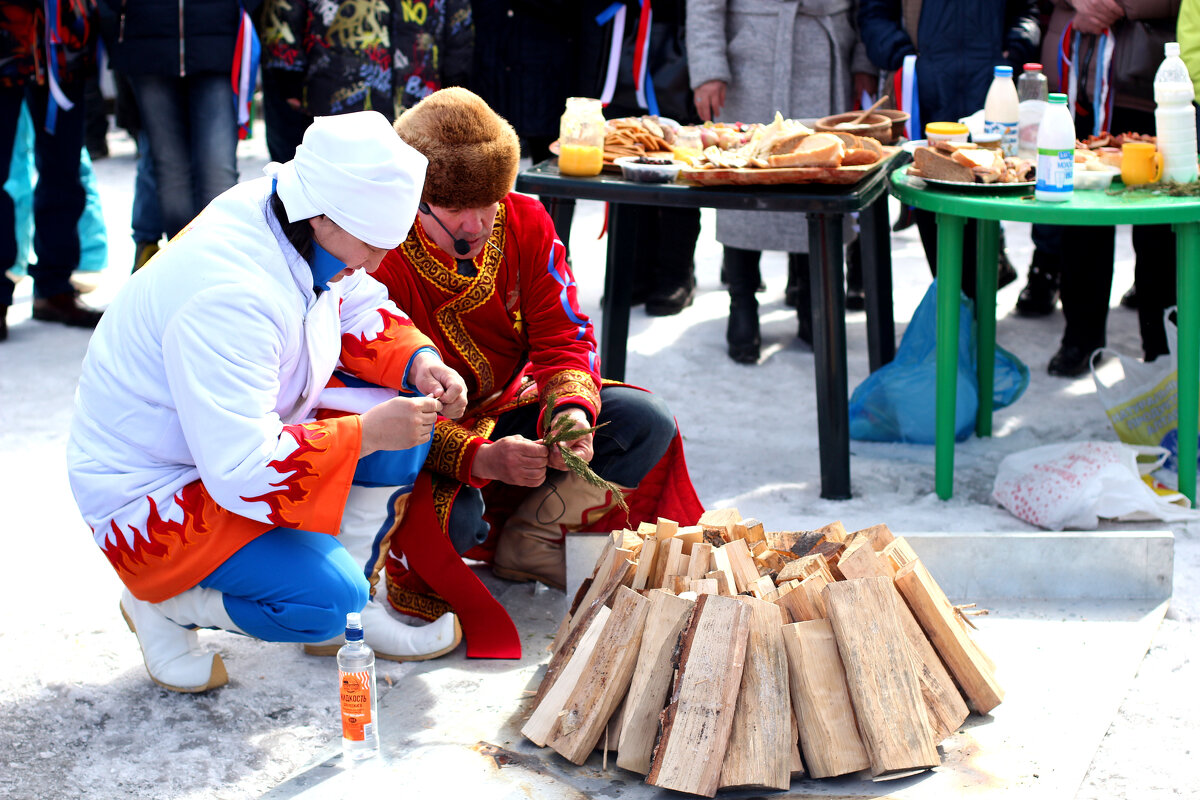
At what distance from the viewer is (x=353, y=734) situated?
2.51 m

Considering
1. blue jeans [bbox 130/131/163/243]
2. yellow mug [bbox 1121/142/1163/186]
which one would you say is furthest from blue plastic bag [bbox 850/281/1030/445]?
blue jeans [bbox 130/131/163/243]

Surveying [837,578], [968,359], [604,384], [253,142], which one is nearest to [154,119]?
[604,384]

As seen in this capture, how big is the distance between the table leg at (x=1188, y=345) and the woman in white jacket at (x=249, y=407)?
222 cm

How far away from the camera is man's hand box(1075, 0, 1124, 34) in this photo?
455 cm

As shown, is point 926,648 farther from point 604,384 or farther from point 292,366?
point 292,366

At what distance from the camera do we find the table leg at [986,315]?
14.3 feet

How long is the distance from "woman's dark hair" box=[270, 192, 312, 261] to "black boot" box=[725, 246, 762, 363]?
2975 millimetres

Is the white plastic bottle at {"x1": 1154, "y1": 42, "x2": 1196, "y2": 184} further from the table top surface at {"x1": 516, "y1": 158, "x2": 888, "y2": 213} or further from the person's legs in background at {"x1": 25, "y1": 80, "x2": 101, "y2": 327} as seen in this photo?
the person's legs in background at {"x1": 25, "y1": 80, "x2": 101, "y2": 327}

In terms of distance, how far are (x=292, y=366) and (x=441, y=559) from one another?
0.65m

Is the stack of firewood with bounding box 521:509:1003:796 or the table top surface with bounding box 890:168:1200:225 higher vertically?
the table top surface with bounding box 890:168:1200:225

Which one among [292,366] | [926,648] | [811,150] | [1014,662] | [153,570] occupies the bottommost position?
[1014,662]

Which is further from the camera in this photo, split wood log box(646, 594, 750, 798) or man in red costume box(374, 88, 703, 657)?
man in red costume box(374, 88, 703, 657)

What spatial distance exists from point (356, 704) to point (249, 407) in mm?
631

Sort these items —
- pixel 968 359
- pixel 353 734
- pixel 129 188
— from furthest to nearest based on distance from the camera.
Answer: pixel 129 188, pixel 968 359, pixel 353 734
